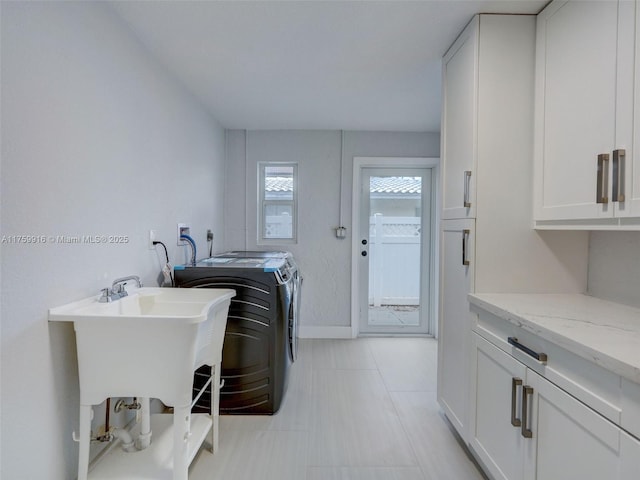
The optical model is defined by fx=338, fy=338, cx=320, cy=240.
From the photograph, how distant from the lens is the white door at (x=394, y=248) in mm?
3771

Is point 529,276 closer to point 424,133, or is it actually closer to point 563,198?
point 563,198

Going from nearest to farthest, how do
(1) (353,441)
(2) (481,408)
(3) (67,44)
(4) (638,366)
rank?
(4) (638,366), (3) (67,44), (2) (481,408), (1) (353,441)

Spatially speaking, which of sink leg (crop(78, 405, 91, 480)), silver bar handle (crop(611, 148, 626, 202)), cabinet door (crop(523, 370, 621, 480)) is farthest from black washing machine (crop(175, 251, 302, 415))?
silver bar handle (crop(611, 148, 626, 202))

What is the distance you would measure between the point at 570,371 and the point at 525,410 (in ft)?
0.97

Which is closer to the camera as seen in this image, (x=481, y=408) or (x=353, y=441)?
(x=481, y=408)

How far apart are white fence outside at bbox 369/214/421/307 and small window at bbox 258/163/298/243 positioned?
93 centimetres

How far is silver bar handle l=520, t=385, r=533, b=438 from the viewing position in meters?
1.23

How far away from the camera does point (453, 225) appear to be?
6.32ft

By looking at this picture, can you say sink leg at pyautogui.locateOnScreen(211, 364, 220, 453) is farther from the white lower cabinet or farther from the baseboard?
the baseboard

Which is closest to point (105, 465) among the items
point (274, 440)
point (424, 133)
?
point (274, 440)

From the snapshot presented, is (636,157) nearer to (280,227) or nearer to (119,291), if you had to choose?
(119,291)

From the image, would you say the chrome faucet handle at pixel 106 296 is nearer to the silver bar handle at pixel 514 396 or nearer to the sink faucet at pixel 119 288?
the sink faucet at pixel 119 288

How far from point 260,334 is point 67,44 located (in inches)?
67.5

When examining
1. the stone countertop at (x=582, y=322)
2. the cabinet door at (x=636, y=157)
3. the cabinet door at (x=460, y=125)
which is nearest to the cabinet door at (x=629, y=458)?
the stone countertop at (x=582, y=322)
